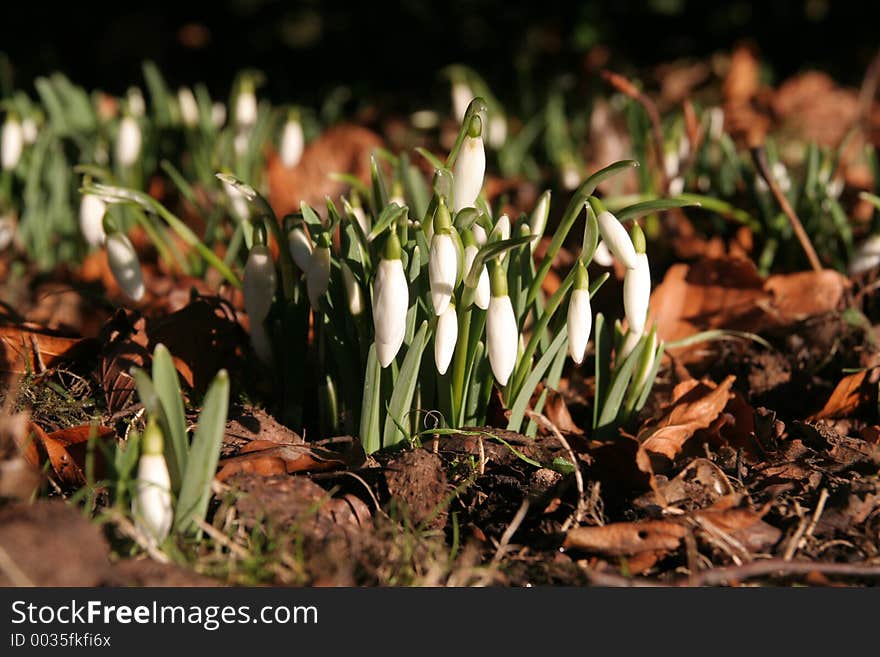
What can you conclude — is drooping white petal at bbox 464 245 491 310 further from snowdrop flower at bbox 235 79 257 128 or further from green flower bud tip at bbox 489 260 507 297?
snowdrop flower at bbox 235 79 257 128

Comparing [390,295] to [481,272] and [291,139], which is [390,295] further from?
[291,139]

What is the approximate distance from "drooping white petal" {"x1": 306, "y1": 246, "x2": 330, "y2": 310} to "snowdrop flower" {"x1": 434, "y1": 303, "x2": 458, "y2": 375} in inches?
9.6

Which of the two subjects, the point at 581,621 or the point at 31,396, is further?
the point at 31,396

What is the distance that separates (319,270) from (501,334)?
0.37 metres

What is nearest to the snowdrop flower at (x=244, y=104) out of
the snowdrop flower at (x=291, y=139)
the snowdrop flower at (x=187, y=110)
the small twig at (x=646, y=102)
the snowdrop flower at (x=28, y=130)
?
the snowdrop flower at (x=291, y=139)

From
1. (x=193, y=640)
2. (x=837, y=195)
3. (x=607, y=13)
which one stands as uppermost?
(x=607, y=13)

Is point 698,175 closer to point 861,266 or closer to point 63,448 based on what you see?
point 861,266

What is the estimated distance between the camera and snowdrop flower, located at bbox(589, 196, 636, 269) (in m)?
1.58

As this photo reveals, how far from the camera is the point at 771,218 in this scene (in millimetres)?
2738

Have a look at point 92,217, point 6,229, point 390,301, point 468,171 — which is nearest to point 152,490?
point 390,301

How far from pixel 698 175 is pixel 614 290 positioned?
0.93m

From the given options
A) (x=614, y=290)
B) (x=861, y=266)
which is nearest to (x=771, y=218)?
(x=861, y=266)

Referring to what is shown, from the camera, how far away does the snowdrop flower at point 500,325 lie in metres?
1.60

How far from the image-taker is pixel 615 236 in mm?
1584
